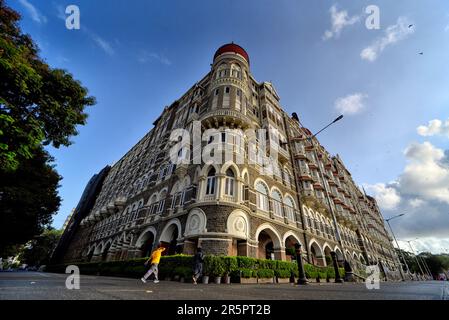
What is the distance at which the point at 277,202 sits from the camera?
749 inches

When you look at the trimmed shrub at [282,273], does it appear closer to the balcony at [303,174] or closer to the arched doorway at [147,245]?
the arched doorway at [147,245]

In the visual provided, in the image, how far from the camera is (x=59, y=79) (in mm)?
10773

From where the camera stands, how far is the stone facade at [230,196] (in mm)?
14320

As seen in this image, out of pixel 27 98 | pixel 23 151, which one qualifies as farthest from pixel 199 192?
pixel 27 98

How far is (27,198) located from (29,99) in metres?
10.7

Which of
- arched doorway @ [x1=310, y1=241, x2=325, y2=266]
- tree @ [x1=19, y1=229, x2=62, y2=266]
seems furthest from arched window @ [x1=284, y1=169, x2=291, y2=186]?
tree @ [x1=19, y1=229, x2=62, y2=266]

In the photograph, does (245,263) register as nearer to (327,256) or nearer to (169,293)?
(169,293)

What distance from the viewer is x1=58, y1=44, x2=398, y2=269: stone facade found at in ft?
47.0

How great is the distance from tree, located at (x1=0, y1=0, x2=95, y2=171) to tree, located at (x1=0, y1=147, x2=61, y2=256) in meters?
6.67

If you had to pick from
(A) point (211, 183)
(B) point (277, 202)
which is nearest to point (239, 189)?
(A) point (211, 183)

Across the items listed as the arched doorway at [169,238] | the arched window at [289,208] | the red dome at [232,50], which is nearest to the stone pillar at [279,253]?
the arched window at [289,208]

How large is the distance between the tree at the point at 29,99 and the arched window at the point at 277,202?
16334 mm
